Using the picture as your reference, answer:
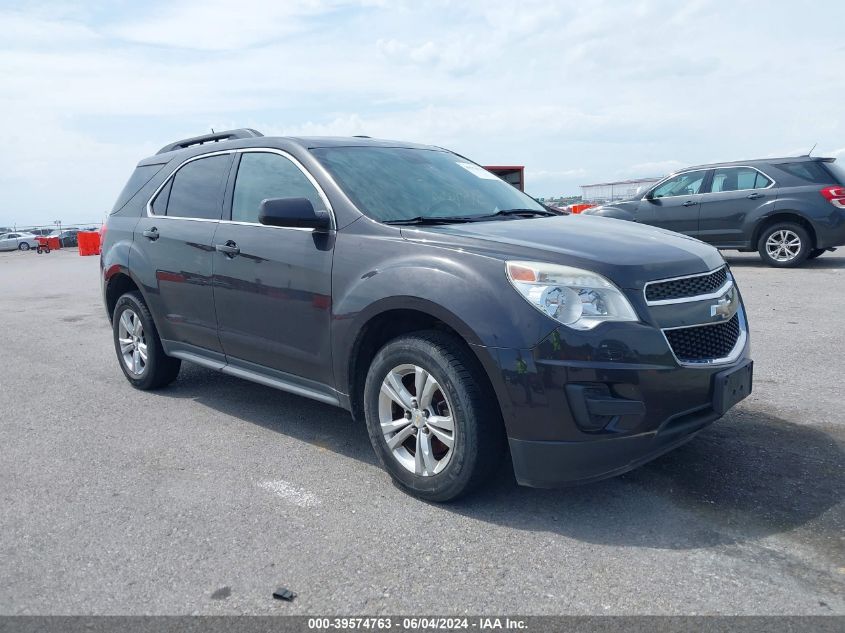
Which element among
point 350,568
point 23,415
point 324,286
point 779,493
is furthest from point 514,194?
point 23,415

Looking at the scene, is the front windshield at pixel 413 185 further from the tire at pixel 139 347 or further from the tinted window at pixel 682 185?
the tinted window at pixel 682 185

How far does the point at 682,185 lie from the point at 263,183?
9546 mm

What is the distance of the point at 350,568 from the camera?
115 inches

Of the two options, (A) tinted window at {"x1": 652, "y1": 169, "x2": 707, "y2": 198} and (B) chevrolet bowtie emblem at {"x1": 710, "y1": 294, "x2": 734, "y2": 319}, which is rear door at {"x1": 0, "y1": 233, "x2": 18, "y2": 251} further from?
(B) chevrolet bowtie emblem at {"x1": 710, "y1": 294, "x2": 734, "y2": 319}

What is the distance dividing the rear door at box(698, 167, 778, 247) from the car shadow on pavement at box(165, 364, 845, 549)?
7.86m

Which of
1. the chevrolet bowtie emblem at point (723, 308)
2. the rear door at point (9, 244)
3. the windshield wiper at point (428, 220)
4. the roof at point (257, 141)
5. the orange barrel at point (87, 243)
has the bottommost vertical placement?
the rear door at point (9, 244)

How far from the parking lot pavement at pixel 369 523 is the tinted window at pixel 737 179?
7061 millimetres

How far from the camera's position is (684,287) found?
335 centimetres

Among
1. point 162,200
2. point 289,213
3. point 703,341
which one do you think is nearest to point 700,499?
point 703,341

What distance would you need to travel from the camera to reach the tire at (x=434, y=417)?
3.27 m

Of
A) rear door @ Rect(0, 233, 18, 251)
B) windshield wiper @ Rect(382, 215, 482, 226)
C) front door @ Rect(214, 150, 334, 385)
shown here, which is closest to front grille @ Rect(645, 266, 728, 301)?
windshield wiper @ Rect(382, 215, 482, 226)

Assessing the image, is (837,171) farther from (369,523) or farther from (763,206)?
(369,523)

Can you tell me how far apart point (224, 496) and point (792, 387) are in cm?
379

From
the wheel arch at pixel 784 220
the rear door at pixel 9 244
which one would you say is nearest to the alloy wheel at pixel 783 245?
the wheel arch at pixel 784 220
